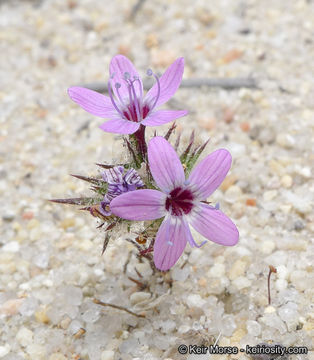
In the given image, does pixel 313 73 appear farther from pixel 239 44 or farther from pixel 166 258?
pixel 166 258

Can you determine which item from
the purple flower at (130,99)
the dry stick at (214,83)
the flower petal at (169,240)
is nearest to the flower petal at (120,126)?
the purple flower at (130,99)

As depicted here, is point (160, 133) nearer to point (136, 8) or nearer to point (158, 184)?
point (158, 184)

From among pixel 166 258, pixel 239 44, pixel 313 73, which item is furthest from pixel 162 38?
pixel 166 258

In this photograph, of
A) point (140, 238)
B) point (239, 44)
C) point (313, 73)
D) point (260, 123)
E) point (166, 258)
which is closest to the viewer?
point (166, 258)

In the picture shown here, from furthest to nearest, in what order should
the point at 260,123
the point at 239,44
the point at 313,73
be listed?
the point at 239,44 < the point at 313,73 < the point at 260,123

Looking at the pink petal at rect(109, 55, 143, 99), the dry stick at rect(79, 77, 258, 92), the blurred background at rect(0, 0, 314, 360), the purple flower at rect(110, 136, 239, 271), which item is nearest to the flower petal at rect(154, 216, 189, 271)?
the purple flower at rect(110, 136, 239, 271)

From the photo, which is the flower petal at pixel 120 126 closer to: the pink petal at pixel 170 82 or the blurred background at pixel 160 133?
the pink petal at pixel 170 82

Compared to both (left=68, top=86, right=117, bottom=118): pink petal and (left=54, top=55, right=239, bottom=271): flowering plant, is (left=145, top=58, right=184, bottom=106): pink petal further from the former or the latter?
(left=68, top=86, right=117, bottom=118): pink petal
